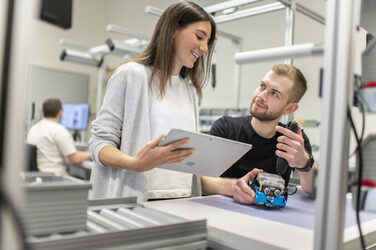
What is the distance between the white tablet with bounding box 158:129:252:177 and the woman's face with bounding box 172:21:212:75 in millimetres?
406

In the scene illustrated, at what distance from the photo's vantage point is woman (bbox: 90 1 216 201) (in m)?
1.15

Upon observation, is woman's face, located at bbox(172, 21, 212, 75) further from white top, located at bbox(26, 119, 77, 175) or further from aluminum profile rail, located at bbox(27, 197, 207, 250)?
white top, located at bbox(26, 119, 77, 175)

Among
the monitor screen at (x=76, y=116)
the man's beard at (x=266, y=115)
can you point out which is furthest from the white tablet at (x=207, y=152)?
the monitor screen at (x=76, y=116)

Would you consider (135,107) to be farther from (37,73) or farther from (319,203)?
(37,73)

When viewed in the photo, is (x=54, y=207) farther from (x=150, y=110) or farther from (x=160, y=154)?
(x=150, y=110)

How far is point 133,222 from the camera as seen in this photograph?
72 cm

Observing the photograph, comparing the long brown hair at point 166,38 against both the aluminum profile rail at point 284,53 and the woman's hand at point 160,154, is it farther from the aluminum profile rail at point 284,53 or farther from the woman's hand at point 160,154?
the aluminum profile rail at point 284,53

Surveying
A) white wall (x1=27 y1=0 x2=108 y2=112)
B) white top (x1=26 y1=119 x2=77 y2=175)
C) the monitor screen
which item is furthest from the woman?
white wall (x1=27 y1=0 x2=108 y2=112)

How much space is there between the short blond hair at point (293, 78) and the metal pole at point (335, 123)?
941 millimetres

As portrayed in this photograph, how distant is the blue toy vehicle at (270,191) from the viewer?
101 cm

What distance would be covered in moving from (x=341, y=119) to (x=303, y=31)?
114 inches

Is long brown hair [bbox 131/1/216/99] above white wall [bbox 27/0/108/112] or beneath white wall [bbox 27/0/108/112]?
beneath

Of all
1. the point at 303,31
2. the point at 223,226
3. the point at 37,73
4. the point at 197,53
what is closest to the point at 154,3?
the point at 37,73

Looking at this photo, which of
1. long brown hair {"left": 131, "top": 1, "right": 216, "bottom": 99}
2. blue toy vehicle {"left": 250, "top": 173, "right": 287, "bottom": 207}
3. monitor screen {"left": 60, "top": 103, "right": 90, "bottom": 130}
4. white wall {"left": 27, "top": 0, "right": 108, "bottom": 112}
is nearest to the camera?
blue toy vehicle {"left": 250, "top": 173, "right": 287, "bottom": 207}
